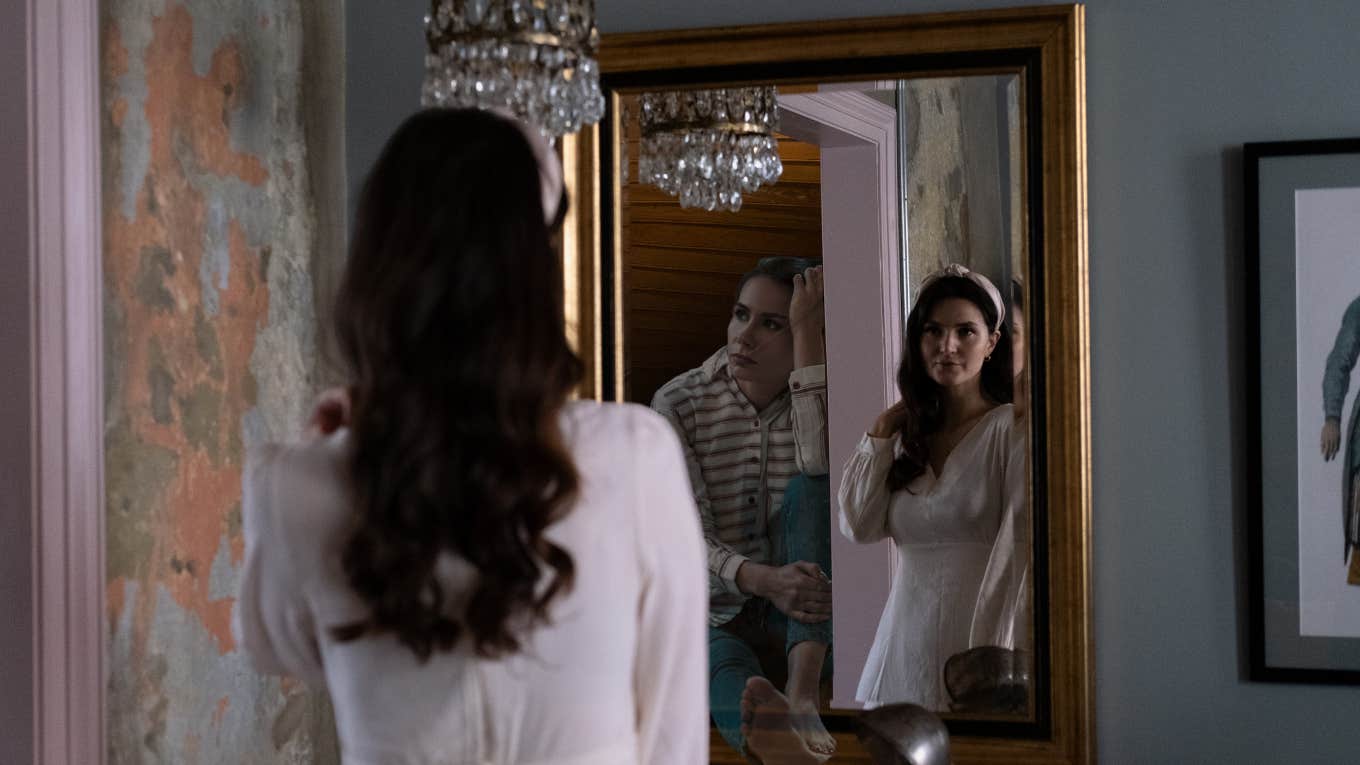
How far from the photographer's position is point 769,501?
1.86m

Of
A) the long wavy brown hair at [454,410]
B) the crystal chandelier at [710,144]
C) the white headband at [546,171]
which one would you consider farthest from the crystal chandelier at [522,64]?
the long wavy brown hair at [454,410]

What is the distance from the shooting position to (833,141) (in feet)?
6.07

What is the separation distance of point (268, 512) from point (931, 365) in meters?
1.01

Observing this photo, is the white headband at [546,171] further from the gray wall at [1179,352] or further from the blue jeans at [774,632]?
the gray wall at [1179,352]

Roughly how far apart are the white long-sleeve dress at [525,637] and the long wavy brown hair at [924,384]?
78cm

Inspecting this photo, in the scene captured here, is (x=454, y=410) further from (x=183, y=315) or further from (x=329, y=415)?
(x=183, y=315)

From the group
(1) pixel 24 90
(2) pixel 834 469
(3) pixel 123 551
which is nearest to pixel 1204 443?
(2) pixel 834 469

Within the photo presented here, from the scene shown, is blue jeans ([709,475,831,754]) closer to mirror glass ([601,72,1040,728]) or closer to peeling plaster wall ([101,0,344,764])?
mirror glass ([601,72,1040,728])

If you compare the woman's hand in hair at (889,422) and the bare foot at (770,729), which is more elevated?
the woman's hand in hair at (889,422)

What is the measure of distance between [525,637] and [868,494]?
884mm

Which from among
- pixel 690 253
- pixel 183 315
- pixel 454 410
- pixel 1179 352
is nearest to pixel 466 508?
pixel 454 410

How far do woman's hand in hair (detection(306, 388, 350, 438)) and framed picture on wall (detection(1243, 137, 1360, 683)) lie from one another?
1.17m

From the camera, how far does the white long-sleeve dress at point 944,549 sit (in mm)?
1798

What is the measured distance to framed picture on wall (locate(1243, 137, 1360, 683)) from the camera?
1.71m
